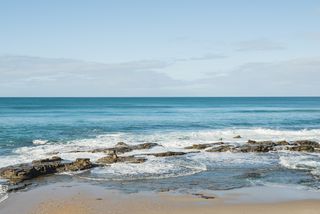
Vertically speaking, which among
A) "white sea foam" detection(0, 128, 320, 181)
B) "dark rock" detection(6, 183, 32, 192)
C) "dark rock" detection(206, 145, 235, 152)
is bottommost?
"dark rock" detection(6, 183, 32, 192)

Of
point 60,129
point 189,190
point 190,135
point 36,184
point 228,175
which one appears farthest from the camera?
point 60,129

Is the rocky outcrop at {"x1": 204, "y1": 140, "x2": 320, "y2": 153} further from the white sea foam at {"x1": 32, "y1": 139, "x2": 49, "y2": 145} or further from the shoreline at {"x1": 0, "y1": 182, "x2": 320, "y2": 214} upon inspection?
the white sea foam at {"x1": 32, "y1": 139, "x2": 49, "y2": 145}

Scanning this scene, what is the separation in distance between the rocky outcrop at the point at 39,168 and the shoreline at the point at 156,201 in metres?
2.37

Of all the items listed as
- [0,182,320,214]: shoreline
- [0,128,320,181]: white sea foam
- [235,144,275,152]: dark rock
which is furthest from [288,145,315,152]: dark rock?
[0,182,320,214]: shoreline

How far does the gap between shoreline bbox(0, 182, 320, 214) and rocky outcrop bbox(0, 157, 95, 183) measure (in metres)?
2.37

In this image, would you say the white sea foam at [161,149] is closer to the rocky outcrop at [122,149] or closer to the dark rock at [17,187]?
the rocky outcrop at [122,149]

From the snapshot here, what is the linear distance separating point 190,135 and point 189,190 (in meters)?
23.4

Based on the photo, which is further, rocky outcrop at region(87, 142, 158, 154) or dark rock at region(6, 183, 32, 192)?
rocky outcrop at region(87, 142, 158, 154)

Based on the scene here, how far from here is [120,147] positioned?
1219 inches

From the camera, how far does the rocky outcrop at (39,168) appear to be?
20.6 m

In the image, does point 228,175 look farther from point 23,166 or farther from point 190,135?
point 190,135

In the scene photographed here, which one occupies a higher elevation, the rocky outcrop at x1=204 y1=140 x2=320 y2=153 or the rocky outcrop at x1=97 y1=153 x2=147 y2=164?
the rocky outcrop at x1=204 y1=140 x2=320 y2=153

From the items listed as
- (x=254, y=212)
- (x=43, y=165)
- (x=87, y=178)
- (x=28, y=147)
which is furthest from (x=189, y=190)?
(x=28, y=147)

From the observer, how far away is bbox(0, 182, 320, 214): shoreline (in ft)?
50.7
